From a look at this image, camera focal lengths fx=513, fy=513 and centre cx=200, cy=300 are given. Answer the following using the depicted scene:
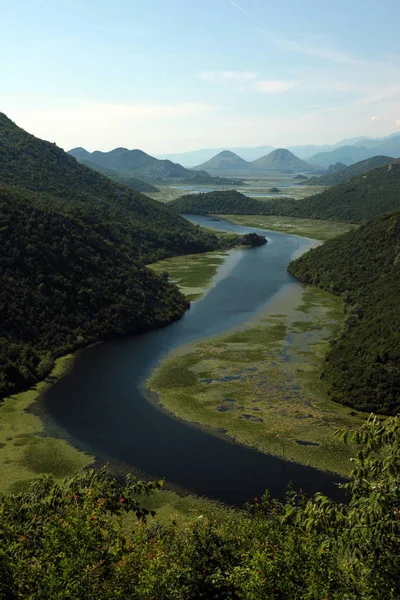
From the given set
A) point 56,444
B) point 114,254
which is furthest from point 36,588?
point 114,254

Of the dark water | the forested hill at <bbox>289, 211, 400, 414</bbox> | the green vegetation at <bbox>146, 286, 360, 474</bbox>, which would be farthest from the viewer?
the forested hill at <bbox>289, 211, 400, 414</bbox>

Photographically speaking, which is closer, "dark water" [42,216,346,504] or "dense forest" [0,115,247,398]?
"dark water" [42,216,346,504]

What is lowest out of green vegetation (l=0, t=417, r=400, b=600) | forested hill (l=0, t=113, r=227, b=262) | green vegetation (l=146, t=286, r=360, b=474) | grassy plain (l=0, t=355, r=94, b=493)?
grassy plain (l=0, t=355, r=94, b=493)

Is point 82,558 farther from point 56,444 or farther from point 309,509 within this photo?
point 56,444

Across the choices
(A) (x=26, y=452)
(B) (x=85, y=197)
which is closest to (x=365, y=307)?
(A) (x=26, y=452)

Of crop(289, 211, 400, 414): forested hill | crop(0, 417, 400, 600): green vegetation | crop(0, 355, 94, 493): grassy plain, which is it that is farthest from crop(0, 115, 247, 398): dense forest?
crop(0, 417, 400, 600): green vegetation

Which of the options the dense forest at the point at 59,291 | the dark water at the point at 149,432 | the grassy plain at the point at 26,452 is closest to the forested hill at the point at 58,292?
the dense forest at the point at 59,291

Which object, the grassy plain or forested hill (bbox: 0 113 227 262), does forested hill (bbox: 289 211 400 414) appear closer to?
the grassy plain

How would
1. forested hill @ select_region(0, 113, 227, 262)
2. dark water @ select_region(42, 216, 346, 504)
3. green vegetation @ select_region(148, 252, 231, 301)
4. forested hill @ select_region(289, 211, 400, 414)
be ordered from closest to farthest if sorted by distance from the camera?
dark water @ select_region(42, 216, 346, 504) → forested hill @ select_region(289, 211, 400, 414) → green vegetation @ select_region(148, 252, 231, 301) → forested hill @ select_region(0, 113, 227, 262)
